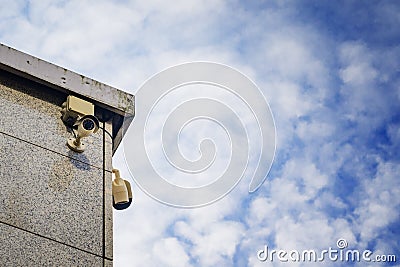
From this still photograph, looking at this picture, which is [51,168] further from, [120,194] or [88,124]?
[120,194]

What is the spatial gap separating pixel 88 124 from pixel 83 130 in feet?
0.33

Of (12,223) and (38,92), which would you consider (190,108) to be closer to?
(38,92)

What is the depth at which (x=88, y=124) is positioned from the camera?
5.91 m

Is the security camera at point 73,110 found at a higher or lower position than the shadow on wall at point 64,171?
higher

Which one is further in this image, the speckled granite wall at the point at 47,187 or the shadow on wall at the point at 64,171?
the shadow on wall at the point at 64,171

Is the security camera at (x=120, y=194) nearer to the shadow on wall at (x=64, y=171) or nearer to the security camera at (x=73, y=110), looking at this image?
the shadow on wall at (x=64, y=171)

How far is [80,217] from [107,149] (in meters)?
0.85

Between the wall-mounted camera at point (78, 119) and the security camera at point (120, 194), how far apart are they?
451 mm

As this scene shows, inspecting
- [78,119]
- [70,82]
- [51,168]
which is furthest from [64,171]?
[70,82]

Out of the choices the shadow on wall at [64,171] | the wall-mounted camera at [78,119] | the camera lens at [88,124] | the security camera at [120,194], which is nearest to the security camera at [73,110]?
the wall-mounted camera at [78,119]

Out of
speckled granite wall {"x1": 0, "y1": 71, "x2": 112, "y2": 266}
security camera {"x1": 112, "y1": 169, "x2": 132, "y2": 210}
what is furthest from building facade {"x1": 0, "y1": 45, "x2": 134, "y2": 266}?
security camera {"x1": 112, "y1": 169, "x2": 132, "y2": 210}

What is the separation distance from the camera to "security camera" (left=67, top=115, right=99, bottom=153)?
5848mm

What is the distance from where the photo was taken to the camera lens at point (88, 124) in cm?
588

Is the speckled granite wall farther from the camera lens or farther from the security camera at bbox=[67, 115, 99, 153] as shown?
the camera lens
